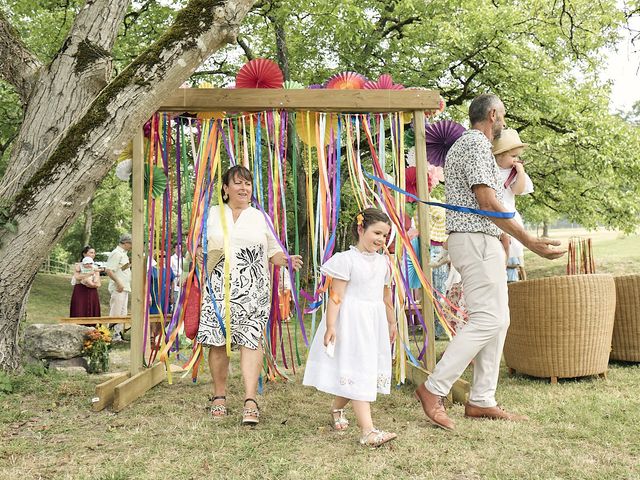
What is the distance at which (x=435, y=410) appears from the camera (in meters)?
3.05

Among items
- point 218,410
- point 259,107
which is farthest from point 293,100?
point 218,410

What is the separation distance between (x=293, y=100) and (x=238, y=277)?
4.08 feet

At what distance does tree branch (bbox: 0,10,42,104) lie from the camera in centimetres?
448

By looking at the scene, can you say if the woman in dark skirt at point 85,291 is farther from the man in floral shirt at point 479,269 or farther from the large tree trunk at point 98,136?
the man in floral shirt at point 479,269

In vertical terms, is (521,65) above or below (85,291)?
above

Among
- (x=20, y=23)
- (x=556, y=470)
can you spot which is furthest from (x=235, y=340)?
(x=20, y=23)

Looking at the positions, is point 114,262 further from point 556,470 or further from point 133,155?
point 556,470

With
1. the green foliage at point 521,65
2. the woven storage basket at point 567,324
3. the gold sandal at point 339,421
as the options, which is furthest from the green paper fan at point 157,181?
the green foliage at point 521,65

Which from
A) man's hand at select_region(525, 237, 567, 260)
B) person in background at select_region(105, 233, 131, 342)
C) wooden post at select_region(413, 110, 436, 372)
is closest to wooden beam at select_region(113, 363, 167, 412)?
wooden post at select_region(413, 110, 436, 372)

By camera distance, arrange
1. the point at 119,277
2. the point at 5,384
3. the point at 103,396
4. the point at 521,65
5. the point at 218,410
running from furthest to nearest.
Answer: the point at 521,65
the point at 119,277
the point at 5,384
the point at 103,396
the point at 218,410

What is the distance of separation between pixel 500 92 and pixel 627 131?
240 centimetres

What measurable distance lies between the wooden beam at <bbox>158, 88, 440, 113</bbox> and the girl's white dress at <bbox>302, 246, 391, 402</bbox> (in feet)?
4.33

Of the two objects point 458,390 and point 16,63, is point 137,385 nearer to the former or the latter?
point 458,390

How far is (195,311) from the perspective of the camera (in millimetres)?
3684
